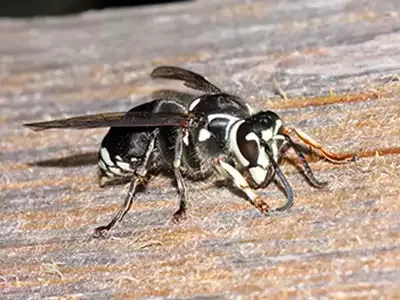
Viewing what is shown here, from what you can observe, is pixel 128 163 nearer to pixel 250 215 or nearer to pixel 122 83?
pixel 122 83

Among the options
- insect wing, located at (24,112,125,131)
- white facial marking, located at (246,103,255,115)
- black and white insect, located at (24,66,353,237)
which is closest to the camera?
black and white insect, located at (24,66,353,237)

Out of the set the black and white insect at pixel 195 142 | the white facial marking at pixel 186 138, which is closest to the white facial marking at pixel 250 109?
the black and white insect at pixel 195 142

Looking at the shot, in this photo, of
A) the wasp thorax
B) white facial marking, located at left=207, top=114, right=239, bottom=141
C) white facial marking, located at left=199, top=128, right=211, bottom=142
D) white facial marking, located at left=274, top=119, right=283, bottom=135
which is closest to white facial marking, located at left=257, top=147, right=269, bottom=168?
the wasp thorax

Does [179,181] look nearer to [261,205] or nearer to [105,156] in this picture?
[105,156]

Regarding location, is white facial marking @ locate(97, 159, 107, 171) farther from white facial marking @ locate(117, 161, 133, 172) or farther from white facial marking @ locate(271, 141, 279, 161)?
white facial marking @ locate(271, 141, 279, 161)

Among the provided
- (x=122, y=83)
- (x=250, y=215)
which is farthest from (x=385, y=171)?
(x=122, y=83)
